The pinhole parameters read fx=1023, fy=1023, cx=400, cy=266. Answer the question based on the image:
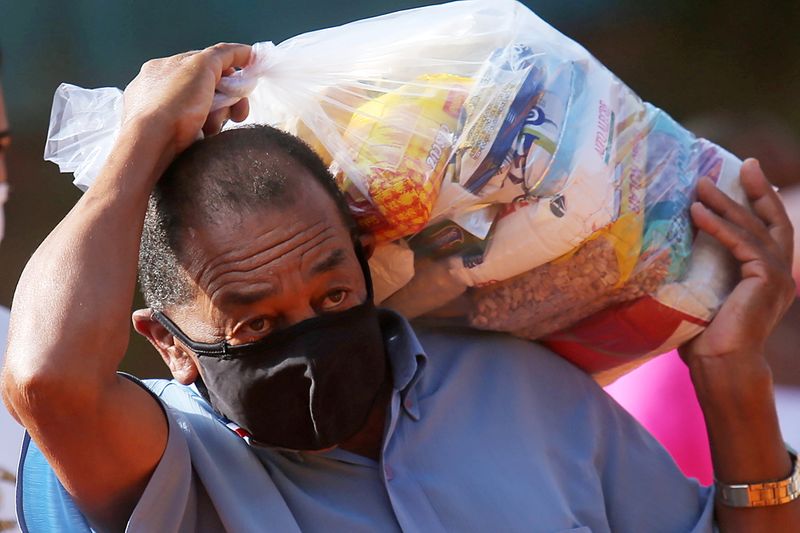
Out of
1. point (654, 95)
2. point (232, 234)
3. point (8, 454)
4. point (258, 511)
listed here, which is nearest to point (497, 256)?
point (232, 234)

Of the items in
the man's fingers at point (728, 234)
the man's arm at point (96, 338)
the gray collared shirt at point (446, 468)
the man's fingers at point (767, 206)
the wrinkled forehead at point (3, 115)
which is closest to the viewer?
the man's arm at point (96, 338)

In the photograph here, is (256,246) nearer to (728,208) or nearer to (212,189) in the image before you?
(212,189)

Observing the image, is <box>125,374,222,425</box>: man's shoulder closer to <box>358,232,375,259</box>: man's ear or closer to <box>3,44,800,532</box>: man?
<box>3,44,800,532</box>: man

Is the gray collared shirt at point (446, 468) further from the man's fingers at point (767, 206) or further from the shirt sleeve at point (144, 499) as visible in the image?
the man's fingers at point (767, 206)

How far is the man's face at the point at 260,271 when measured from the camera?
6.48 ft

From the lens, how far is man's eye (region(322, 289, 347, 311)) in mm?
2053

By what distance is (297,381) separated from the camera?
1.97 meters

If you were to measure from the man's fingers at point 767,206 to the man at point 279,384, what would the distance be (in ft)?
0.16

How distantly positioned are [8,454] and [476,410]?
1.49m

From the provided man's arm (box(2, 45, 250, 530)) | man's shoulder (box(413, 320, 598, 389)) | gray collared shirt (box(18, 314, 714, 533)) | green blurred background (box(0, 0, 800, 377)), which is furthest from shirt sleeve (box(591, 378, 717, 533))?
green blurred background (box(0, 0, 800, 377))

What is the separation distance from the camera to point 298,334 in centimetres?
198

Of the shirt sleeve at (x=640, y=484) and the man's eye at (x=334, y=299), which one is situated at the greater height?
the man's eye at (x=334, y=299)

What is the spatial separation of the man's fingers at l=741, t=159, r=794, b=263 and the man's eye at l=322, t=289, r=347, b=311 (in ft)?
3.30

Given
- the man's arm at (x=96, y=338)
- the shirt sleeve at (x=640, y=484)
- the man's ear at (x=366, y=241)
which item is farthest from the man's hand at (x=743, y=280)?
the man's arm at (x=96, y=338)
